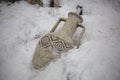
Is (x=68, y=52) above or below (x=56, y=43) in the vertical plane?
below

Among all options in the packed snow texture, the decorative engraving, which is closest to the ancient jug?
the decorative engraving

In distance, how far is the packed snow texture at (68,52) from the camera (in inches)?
69.6

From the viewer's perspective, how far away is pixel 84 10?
2926mm

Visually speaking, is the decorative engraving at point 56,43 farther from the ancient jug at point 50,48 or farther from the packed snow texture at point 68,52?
the packed snow texture at point 68,52

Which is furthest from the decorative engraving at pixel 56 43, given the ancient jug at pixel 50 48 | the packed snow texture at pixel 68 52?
the packed snow texture at pixel 68 52

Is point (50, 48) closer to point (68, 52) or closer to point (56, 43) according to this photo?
point (56, 43)

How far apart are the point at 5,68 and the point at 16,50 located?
12.9 inches

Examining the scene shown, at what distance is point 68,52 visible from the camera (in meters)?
1.92

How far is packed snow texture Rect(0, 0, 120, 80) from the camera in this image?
1.77 m

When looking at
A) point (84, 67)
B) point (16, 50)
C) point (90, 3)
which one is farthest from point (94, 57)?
point (90, 3)

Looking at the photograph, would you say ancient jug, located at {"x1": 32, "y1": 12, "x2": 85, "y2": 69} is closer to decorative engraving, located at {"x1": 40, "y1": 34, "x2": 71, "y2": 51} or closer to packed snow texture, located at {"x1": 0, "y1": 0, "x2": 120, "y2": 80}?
decorative engraving, located at {"x1": 40, "y1": 34, "x2": 71, "y2": 51}

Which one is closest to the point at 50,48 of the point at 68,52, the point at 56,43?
the point at 56,43

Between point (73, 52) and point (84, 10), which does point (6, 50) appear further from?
point (84, 10)

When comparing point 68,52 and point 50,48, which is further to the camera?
point 68,52
